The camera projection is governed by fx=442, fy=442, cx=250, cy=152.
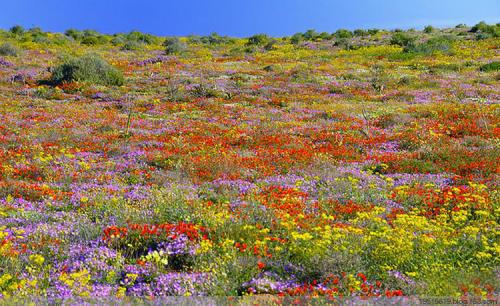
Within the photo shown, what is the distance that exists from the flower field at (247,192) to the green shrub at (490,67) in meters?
8.66

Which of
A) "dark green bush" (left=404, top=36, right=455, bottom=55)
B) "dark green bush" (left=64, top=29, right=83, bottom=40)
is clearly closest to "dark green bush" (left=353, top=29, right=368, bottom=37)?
"dark green bush" (left=404, top=36, right=455, bottom=55)

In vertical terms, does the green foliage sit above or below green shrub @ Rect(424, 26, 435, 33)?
below

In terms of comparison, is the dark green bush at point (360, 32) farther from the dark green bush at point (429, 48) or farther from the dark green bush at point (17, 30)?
the dark green bush at point (17, 30)

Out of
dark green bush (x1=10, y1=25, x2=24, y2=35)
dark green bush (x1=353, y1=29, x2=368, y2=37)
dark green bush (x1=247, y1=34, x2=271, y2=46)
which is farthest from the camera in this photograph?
dark green bush (x1=353, y1=29, x2=368, y2=37)

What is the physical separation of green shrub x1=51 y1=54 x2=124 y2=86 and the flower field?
5.21 ft

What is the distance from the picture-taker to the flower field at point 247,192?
19.0 ft

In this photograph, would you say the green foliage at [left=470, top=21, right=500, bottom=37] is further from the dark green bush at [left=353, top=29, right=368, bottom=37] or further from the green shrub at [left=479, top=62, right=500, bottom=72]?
the green shrub at [left=479, top=62, right=500, bottom=72]

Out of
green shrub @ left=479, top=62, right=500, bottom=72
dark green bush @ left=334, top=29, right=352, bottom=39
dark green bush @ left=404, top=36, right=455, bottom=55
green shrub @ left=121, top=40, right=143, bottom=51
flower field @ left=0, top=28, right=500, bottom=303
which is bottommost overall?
flower field @ left=0, top=28, right=500, bottom=303

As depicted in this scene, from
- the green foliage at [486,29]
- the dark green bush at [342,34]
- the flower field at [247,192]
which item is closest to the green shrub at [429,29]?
the green foliage at [486,29]

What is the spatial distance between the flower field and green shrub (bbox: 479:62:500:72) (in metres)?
8.66

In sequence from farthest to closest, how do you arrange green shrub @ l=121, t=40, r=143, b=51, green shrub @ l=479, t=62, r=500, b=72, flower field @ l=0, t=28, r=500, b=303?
green shrub @ l=121, t=40, r=143, b=51 < green shrub @ l=479, t=62, r=500, b=72 < flower field @ l=0, t=28, r=500, b=303

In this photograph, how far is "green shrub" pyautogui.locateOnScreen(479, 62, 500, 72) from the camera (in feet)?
117

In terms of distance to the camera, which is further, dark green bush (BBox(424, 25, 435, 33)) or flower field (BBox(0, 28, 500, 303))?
dark green bush (BBox(424, 25, 435, 33))

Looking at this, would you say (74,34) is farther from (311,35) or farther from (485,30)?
(485,30)
